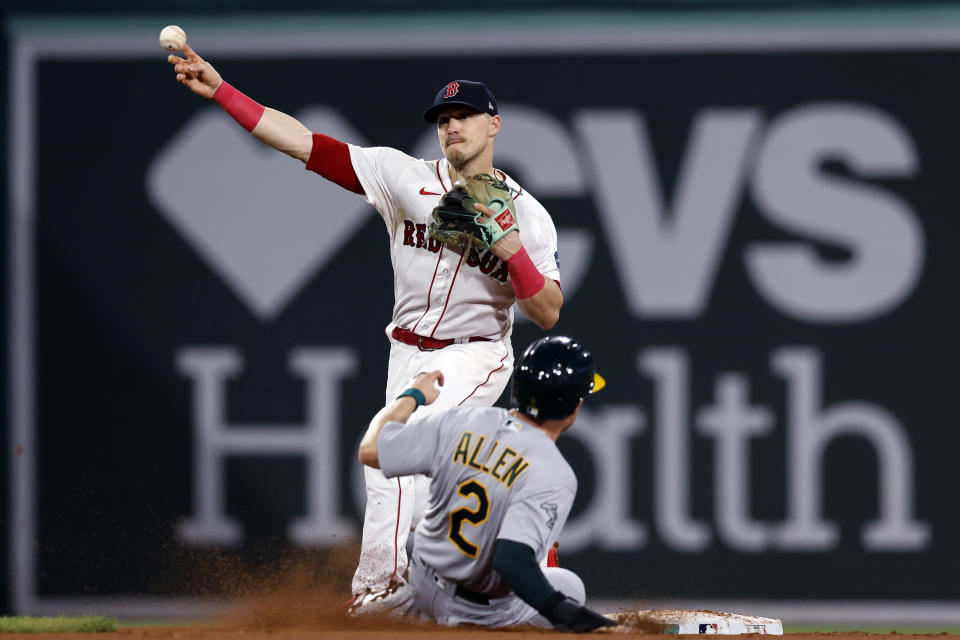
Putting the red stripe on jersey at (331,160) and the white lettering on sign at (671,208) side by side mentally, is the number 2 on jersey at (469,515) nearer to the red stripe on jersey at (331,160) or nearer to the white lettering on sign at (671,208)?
the red stripe on jersey at (331,160)

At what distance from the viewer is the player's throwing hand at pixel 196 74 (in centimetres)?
395

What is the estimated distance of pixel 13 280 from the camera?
655 centimetres

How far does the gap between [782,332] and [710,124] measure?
1.17 meters

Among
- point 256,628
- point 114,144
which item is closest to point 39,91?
point 114,144

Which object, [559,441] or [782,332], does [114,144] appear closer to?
[559,441]

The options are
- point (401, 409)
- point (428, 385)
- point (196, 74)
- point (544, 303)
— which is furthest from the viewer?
point (196, 74)

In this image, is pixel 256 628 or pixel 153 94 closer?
pixel 256 628

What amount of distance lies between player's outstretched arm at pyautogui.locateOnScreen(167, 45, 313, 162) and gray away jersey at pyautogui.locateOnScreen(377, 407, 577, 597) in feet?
3.91

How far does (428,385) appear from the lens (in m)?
3.63

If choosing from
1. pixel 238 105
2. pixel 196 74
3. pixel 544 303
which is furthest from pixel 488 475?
pixel 196 74

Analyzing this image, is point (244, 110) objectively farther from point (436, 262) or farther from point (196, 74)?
point (436, 262)

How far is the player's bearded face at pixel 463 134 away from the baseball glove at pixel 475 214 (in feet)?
0.49

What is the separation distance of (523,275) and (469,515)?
84cm

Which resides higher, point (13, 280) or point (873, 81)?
point (873, 81)
